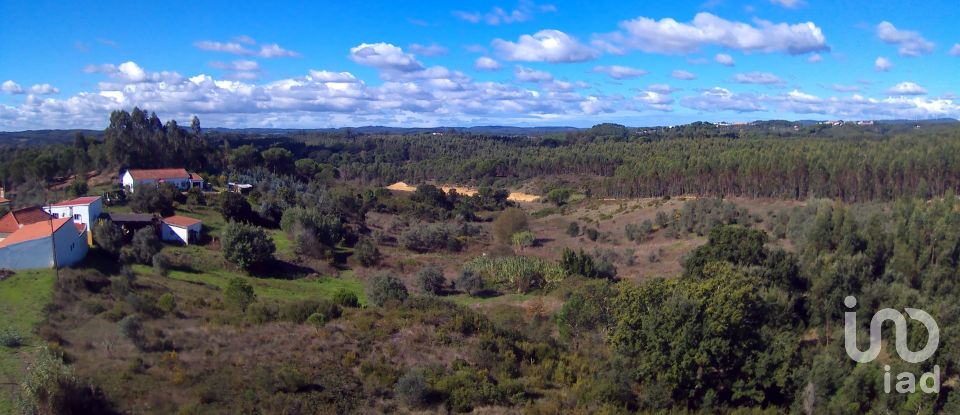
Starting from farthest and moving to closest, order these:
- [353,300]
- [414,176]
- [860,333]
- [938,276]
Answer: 1. [414,176]
2. [938,276]
3. [353,300]
4. [860,333]

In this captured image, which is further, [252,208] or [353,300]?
[252,208]

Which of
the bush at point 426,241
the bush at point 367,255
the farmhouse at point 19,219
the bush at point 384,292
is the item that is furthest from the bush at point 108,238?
the bush at point 426,241

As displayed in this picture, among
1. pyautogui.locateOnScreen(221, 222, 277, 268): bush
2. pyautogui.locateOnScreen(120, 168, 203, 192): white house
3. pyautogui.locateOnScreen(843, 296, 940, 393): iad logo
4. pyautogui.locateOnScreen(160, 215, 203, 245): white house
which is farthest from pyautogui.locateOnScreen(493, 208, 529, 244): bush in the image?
pyautogui.locateOnScreen(843, 296, 940, 393): iad logo

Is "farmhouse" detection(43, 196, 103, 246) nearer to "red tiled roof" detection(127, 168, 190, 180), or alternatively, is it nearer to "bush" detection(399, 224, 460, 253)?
"red tiled roof" detection(127, 168, 190, 180)

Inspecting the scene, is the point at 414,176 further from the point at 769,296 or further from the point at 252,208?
the point at 769,296

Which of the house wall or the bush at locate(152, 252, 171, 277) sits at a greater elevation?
the house wall

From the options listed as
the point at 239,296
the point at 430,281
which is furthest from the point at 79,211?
the point at 430,281

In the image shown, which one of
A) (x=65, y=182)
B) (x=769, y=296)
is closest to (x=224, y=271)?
(x=769, y=296)

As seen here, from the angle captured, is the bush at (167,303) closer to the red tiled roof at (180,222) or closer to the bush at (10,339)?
the bush at (10,339)
